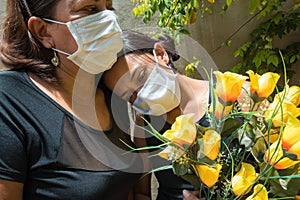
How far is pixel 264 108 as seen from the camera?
2.97 ft

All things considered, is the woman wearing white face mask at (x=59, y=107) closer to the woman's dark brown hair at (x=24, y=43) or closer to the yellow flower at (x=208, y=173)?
the woman's dark brown hair at (x=24, y=43)

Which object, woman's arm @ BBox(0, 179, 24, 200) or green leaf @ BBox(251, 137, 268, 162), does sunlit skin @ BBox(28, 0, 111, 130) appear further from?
green leaf @ BBox(251, 137, 268, 162)

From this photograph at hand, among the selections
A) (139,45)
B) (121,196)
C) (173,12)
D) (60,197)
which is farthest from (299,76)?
(60,197)

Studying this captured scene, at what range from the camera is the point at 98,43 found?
1.25 m

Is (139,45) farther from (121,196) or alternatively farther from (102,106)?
(121,196)

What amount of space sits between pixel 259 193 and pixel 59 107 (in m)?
0.57

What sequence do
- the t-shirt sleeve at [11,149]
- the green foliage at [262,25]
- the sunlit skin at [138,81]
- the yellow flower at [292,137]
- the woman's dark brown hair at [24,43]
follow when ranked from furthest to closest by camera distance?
the green foliage at [262,25] → the sunlit skin at [138,81] → the woman's dark brown hair at [24,43] → the t-shirt sleeve at [11,149] → the yellow flower at [292,137]

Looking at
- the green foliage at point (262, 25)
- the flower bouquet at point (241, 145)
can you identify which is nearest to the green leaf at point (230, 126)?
the flower bouquet at point (241, 145)

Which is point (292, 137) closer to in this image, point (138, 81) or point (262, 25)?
point (138, 81)

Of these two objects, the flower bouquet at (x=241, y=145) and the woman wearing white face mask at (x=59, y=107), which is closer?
the flower bouquet at (x=241, y=145)

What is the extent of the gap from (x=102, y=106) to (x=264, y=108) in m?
0.56

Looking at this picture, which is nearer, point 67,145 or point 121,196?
point 67,145

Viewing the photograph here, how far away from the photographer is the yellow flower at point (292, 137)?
80cm

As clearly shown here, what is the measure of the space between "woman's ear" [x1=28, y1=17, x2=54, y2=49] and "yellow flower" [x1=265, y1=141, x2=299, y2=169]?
66cm
